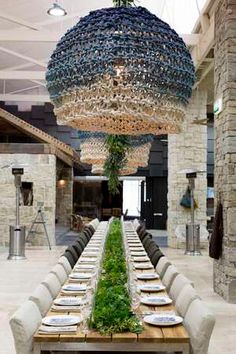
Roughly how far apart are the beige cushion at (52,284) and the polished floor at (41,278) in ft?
2.70

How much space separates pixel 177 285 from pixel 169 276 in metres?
0.48

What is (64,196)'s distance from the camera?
788 inches

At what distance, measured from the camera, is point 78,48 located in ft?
11.5

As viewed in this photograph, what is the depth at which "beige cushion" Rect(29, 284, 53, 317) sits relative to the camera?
11.4 ft

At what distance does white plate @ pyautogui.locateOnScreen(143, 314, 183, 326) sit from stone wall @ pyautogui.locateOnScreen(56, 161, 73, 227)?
55.0 feet

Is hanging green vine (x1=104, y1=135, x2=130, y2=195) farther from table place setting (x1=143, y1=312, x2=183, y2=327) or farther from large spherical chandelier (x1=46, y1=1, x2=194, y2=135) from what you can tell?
table place setting (x1=143, y1=312, x2=183, y2=327)

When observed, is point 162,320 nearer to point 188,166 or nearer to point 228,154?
point 228,154

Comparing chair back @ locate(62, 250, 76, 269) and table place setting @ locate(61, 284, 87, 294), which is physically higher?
chair back @ locate(62, 250, 76, 269)

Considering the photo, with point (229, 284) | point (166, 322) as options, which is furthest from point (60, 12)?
point (166, 322)

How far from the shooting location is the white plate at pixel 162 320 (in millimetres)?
3133

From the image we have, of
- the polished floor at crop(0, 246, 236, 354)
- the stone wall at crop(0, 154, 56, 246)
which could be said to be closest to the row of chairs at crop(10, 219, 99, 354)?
the polished floor at crop(0, 246, 236, 354)

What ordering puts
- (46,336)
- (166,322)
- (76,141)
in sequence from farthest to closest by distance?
(76,141)
(166,322)
(46,336)

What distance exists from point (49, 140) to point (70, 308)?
41.1 ft

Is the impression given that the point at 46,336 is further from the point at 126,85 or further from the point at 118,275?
the point at 126,85
